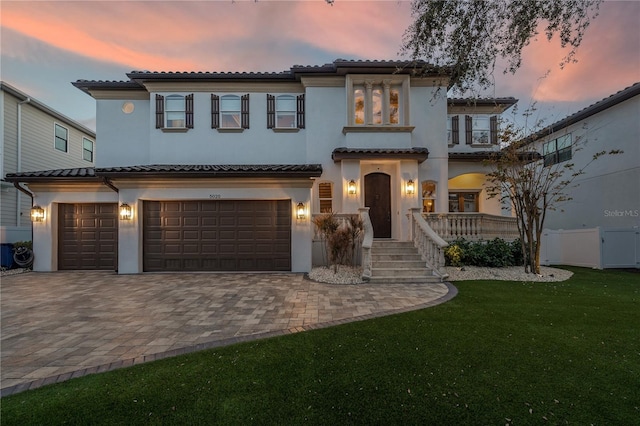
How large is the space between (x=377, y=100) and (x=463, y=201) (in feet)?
23.0

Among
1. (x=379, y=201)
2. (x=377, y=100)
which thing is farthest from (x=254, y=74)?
(x=379, y=201)

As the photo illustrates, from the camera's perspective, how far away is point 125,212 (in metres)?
9.88

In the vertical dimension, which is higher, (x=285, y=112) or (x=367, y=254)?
(x=285, y=112)

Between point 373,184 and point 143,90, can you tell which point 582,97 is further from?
point 143,90

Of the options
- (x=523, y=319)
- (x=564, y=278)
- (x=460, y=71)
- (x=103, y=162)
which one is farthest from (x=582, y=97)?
(x=103, y=162)

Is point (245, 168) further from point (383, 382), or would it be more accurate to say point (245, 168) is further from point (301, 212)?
point (383, 382)

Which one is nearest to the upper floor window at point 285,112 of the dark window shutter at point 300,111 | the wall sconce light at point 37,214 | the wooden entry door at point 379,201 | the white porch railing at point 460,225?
the dark window shutter at point 300,111

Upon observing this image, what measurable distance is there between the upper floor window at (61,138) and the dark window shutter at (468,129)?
23.8 meters

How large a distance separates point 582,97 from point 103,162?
24.4 m

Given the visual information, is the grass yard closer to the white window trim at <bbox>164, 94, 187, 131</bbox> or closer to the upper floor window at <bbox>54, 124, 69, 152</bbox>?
the white window trim at <bbox>164, 94, 187, 131</bbox>

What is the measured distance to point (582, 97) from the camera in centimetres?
1432

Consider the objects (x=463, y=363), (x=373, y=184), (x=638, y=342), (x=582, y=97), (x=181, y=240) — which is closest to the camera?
(x=463, y=363)

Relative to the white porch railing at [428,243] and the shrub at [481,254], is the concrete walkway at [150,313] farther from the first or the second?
the shrub at [481,254]

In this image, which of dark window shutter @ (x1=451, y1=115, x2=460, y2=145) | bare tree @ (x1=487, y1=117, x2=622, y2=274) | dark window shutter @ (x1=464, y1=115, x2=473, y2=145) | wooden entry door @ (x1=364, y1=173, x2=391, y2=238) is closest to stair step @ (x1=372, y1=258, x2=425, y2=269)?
wooden entry door @ (x1=364, y1=173, x2=391, y2=238)
